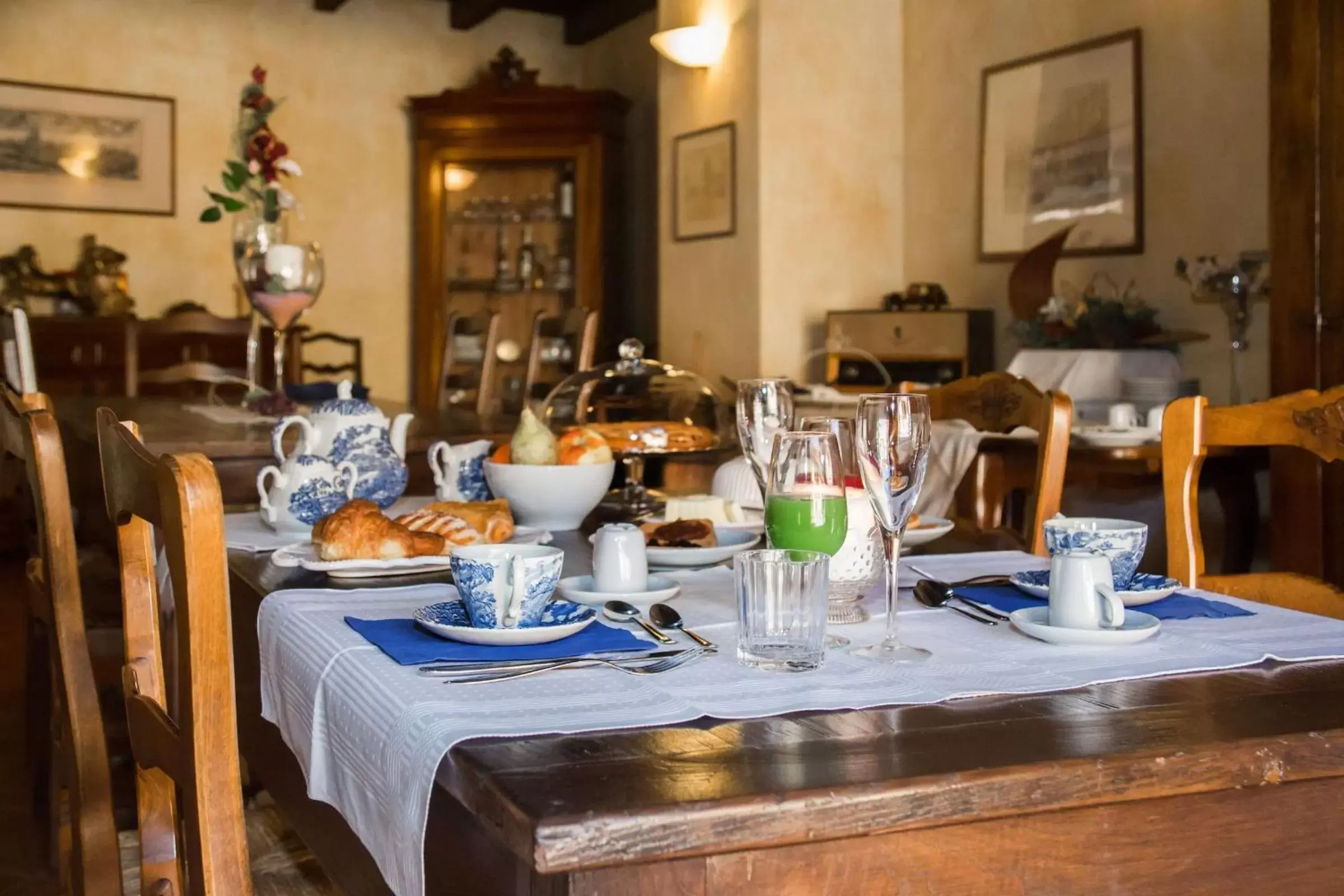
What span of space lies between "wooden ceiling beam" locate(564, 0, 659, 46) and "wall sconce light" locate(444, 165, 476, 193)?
3.55 feet

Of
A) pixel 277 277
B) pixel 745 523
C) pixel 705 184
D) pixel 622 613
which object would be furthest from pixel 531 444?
pixel 705 184

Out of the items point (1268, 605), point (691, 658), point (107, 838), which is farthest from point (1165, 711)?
point (107, 838)

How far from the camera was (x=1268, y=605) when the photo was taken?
125 centimetres

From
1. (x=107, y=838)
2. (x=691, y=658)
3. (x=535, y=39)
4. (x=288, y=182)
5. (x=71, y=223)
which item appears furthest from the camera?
(x=535, y=39)

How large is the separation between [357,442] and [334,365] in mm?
5417

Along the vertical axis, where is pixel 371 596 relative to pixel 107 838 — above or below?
above

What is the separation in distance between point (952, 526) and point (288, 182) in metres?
5.70

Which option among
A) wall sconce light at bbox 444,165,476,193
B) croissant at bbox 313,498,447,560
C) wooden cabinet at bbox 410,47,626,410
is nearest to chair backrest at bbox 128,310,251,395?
wooden cabinet at bbox 410,47,626,410

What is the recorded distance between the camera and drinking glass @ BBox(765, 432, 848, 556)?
3.71 feet

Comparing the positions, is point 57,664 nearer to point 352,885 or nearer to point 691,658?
point 352,885

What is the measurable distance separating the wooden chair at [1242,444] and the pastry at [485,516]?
0.75 metres

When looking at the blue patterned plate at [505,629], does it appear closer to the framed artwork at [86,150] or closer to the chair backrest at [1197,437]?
the chair backrest at [1197,437]

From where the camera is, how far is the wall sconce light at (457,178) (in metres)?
6.82

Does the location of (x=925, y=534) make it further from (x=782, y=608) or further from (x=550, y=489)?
(x=782, y=608)
